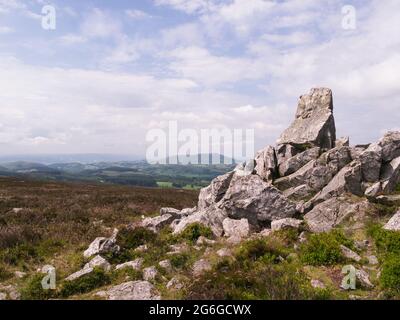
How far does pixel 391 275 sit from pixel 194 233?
853 cm

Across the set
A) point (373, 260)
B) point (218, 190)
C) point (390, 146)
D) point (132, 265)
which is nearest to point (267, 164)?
point (218, 190)

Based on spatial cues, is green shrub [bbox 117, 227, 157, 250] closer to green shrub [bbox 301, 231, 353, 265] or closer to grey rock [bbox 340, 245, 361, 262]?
green shrub [bbox 301, 231, 353, 265]

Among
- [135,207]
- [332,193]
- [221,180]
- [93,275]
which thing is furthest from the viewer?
[135,207]

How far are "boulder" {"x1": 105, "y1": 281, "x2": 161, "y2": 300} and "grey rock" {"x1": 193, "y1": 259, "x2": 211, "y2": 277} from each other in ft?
5.56

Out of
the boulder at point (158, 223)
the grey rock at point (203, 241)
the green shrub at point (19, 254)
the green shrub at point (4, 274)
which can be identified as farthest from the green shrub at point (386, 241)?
the green shrub at point (19, 254)

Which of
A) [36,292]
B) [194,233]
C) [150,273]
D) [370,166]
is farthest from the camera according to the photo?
[370,166]

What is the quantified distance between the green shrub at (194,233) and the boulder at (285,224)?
3.00m

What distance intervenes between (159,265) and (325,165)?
11.3m

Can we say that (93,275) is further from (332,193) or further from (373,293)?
(332,193)

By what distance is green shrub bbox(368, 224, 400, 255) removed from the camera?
1238cm

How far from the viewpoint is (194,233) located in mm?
16656

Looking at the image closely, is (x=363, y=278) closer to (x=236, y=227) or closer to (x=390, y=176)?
(x=236, y=227)
